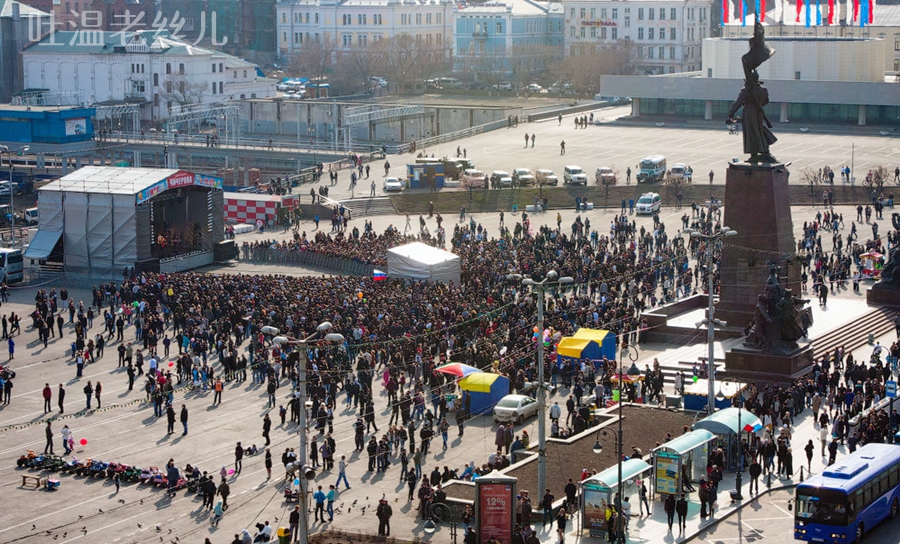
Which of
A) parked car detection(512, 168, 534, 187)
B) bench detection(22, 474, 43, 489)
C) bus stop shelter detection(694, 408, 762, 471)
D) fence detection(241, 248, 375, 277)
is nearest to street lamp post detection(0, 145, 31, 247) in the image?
fence detection(241, 248, 375, 277)

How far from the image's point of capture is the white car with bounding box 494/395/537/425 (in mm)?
43312

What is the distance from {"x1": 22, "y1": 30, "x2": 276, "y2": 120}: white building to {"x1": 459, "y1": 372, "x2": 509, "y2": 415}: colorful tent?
9124cm

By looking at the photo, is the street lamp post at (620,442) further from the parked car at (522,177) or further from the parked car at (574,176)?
the parked car at (522,177)

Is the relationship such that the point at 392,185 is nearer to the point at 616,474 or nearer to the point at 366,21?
the point at 616,474

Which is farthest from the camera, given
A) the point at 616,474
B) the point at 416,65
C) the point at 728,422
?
the point at 416,65

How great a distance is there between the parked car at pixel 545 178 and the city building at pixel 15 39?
75771 millimetres

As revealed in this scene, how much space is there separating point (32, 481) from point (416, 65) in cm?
12185

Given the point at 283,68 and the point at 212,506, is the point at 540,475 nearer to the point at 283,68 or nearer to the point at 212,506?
the point at 212,506

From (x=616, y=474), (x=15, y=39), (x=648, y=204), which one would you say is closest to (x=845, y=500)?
(x=616, y=474)

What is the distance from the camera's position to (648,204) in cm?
7888

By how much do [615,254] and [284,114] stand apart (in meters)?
76.3

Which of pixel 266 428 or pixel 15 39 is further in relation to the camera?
pixel 15 39

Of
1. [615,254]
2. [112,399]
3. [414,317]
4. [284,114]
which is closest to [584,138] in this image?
[284,114]

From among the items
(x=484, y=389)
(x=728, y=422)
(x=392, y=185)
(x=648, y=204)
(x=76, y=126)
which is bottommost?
(x=484, y=389)
